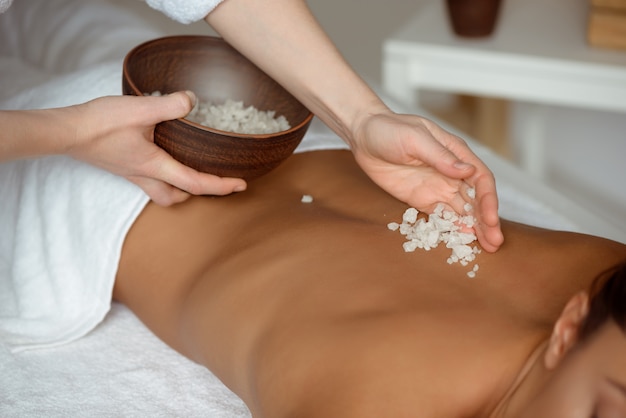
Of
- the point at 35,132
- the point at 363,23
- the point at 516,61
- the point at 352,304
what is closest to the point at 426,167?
the point at 352,304

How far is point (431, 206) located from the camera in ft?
4.35

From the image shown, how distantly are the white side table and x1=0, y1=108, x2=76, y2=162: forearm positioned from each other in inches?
43.5

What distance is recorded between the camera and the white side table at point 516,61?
2.10 m

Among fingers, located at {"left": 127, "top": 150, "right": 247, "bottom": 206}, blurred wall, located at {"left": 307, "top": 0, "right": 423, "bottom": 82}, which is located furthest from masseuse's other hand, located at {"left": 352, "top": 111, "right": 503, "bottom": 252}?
blurred wall, located at {"left": 307, "top": 0, "right": 423, "bottom": 82}

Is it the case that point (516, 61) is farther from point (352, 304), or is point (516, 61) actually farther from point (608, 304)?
point (608, 304)

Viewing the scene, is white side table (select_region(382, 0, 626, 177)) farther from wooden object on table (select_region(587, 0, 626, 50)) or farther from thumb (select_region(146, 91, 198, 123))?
thumb (select_region(146, 91, 198, 123))

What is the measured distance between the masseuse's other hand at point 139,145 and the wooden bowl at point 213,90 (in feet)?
0.07

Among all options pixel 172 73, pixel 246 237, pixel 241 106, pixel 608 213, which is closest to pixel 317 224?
pixel 246 237

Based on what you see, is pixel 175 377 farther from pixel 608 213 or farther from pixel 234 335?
pixel 608 213

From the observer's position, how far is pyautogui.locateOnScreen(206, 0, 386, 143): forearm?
4.62 ft

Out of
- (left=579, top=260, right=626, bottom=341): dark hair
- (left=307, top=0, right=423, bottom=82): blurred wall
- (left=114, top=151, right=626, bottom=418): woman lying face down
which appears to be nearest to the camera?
(left=579, top=260, right=626, bottom=341): dark hair

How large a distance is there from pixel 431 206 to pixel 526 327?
0.89ft

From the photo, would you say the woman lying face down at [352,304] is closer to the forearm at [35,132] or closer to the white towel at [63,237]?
the white towel at [63,237]

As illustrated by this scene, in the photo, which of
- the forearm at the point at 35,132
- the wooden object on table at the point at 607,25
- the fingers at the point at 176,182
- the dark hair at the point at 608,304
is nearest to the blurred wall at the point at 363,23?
the wooden object on table at the point at 607,25
